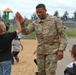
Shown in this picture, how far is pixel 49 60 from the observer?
23.9 ft

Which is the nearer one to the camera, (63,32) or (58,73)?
(63,32)

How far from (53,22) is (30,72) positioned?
187 inches

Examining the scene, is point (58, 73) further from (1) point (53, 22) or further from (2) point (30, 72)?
(1) point (53, 22)

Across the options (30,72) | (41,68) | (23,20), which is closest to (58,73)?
(30,72)

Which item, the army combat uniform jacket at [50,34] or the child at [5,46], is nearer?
the child at [5,46]

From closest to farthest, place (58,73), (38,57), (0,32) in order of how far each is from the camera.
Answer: (0,32), (38,57), (58,73)

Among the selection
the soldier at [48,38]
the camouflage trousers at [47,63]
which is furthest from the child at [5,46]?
the camouflage trousers at [47,63]

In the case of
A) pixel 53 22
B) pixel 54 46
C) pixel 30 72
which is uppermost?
pixel 53 22

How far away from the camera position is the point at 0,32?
7.00m

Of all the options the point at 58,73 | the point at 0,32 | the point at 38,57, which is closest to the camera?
the point at 0,32

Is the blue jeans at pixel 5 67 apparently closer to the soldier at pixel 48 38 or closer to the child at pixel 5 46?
the child at pixel 5 46

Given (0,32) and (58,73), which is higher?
(0,32)

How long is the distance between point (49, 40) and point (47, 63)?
1.52ft

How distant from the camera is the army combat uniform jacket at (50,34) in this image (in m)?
7.26
